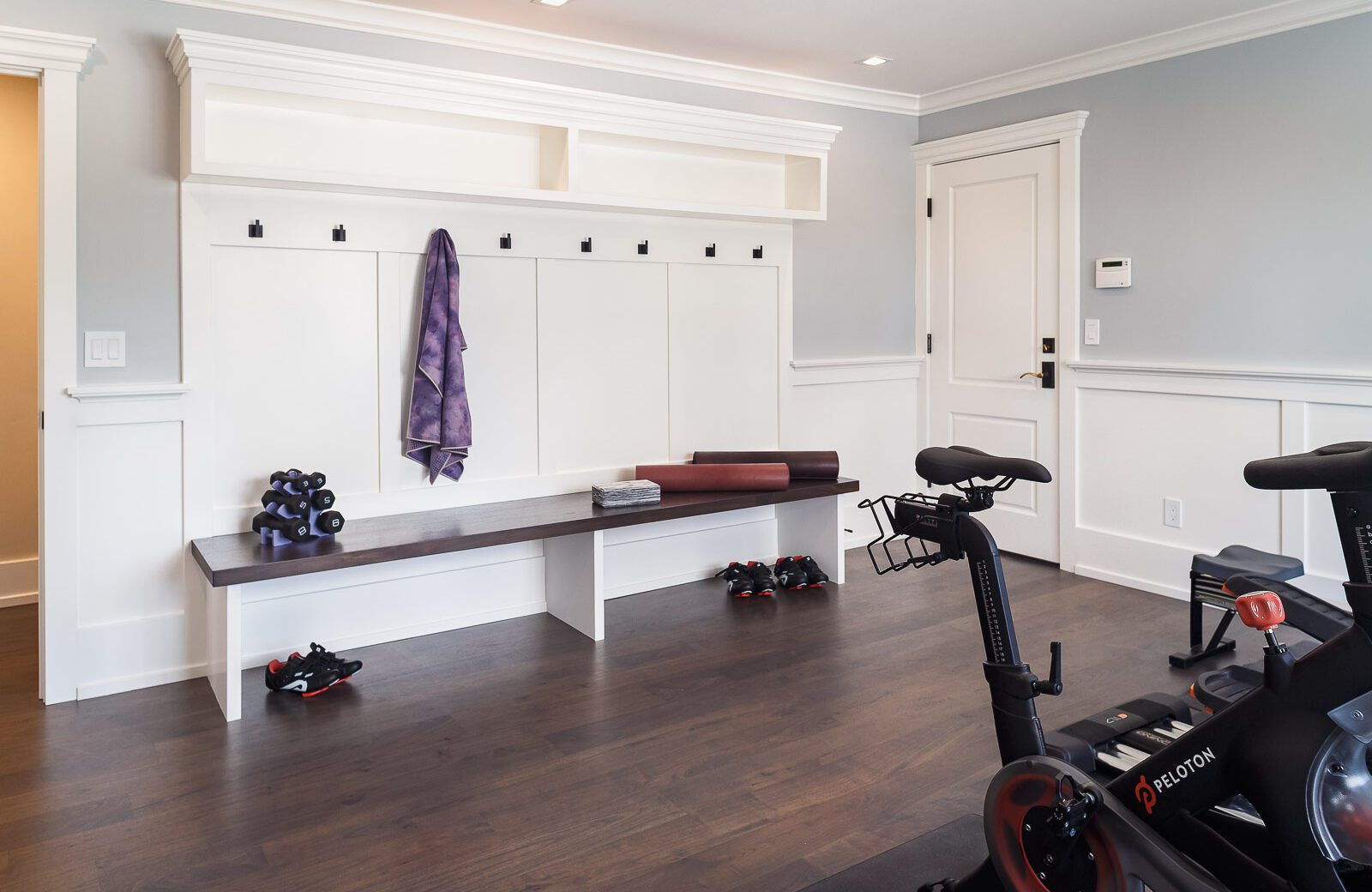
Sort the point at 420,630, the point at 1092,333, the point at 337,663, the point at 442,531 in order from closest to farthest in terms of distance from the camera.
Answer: the point at 337,663 < the point at 442,531 < the point at 420,630 < the point at 1092,333

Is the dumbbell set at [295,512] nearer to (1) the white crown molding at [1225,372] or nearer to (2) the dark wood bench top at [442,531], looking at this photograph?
(2) the dark wood bench top at [442,531]

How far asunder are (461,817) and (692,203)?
2.77 m

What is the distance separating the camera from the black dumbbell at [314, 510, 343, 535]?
3355mm

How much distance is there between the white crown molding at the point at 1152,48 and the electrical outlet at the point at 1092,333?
3.72ft

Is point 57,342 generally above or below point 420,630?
above

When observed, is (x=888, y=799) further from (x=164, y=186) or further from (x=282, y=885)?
(x=164, y=186)

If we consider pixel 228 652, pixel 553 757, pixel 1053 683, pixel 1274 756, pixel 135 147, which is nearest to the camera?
pixel 1274 756

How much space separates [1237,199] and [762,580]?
2.55m

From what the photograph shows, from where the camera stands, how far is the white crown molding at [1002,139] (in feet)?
15.2

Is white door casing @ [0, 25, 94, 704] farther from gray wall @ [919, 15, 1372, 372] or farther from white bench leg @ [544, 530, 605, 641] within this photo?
gray wall @ [919, 15, 1372, 372]

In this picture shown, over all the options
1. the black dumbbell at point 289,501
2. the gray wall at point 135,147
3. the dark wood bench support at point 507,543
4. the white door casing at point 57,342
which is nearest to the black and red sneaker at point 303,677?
the dark wood bench support at point 507,543

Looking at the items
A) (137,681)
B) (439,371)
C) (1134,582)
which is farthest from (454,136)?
(1134,582)

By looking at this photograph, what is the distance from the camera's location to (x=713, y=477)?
4.22 m

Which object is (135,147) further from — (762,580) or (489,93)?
(762,580)
